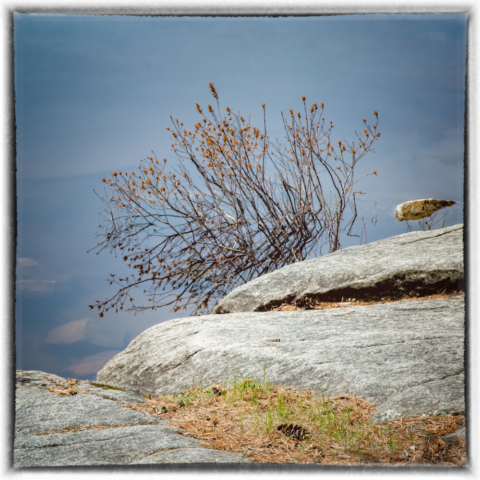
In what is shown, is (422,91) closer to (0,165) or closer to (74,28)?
(74,28)

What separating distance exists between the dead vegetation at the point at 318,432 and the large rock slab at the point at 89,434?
0.12 metres

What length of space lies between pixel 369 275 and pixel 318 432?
197cm

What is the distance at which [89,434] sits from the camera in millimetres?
1965

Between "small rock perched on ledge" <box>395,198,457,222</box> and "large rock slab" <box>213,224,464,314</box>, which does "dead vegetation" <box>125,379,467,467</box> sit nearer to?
"large rock slab" <box>213,224,464,314</box>

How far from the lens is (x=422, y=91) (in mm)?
2816

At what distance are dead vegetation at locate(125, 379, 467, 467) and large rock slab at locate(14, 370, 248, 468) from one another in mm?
121

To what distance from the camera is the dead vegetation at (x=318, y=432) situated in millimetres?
1930

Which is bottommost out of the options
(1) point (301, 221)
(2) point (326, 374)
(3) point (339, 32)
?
(2) point (326, 374)

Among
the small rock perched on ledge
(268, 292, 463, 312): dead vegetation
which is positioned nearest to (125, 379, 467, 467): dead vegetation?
(268, 292, 463, 312): dead vegetation

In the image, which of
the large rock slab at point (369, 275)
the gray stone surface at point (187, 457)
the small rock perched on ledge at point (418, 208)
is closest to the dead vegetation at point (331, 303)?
the large rock slab at point (369, 275)

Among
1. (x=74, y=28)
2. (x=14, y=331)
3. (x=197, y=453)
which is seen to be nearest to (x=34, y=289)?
(x=14, y=331)

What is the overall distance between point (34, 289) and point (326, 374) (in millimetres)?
1956

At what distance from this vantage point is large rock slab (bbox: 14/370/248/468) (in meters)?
1.84

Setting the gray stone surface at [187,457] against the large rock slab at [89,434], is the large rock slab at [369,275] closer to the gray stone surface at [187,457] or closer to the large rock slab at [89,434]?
the large rock slab at [89,434]
